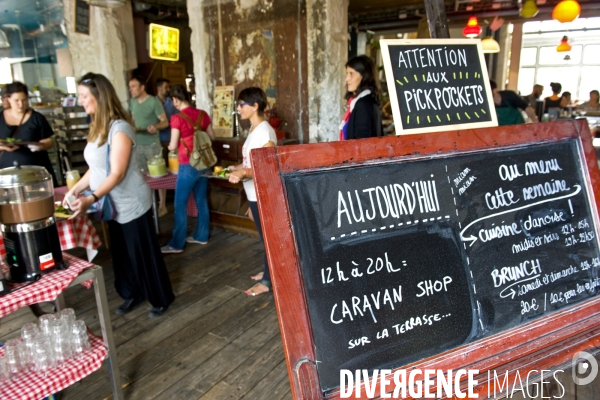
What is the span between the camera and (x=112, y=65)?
Answer: 259 inches

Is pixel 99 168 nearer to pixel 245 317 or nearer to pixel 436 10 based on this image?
pixel 245 317

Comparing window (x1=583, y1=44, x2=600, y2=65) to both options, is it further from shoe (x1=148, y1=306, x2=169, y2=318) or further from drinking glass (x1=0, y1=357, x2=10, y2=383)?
drinking glass (x1=0, y1=357, x2=10, y2=383)

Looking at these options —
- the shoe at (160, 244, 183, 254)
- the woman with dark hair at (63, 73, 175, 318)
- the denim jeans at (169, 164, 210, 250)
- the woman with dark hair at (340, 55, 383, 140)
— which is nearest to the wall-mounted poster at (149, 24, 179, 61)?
the denim jeans at (169, 164, 210, 250)

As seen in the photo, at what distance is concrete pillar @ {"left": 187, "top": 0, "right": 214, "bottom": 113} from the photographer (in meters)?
6.00

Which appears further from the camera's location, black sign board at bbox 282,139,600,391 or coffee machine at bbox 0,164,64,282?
coffee machine at bbox 0,164,64,282

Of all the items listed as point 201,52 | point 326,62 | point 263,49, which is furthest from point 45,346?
point 201,52

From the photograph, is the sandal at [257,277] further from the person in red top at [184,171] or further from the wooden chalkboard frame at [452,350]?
the wooden chalkboard frame at [452,350]

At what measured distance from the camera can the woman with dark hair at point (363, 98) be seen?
8.97 feet

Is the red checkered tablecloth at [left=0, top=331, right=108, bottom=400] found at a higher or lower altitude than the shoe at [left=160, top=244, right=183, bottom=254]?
lower

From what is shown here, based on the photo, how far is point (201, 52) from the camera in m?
6.07

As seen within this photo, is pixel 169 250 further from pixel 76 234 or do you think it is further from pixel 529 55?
pixel 529 55

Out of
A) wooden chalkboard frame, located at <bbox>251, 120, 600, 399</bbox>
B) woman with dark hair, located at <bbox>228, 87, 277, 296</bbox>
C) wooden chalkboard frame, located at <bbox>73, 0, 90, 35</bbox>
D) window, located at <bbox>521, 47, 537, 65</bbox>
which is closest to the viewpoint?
wooden chalkboard frame, located at <bbox>251, 120, 600, 399</bbox>

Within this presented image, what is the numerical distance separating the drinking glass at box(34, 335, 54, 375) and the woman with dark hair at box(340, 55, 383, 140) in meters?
2.05

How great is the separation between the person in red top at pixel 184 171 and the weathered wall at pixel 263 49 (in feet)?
4.90
